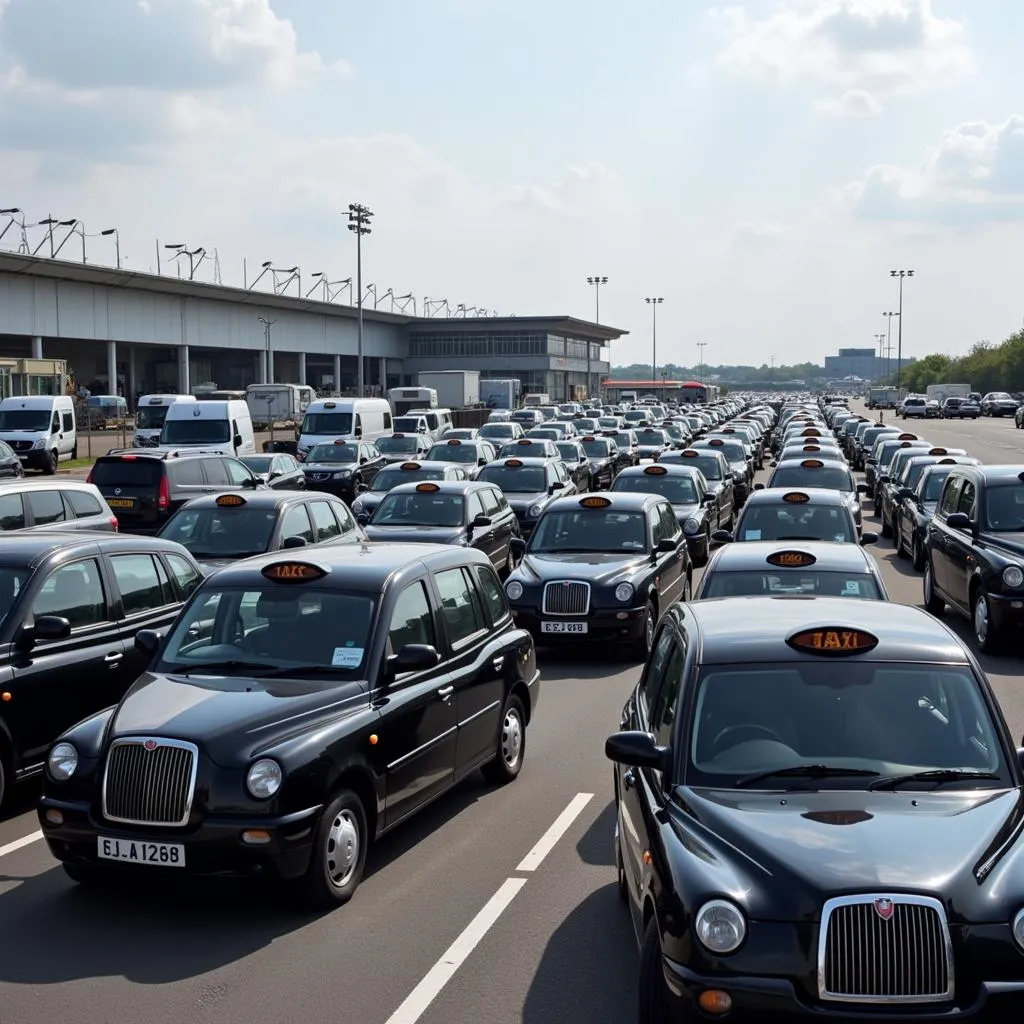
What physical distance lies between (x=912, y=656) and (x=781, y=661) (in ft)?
1.84

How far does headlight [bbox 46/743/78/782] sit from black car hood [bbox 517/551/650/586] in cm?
750

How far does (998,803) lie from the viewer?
522cm

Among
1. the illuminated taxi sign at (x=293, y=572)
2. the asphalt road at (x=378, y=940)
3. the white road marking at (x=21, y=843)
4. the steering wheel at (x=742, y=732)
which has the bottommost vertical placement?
the white road marking at (x=21, y=843)

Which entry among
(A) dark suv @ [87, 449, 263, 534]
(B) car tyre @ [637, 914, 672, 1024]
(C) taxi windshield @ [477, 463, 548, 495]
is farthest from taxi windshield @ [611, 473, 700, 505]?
(B) car tyre @ [637, 914, 672, 1024]

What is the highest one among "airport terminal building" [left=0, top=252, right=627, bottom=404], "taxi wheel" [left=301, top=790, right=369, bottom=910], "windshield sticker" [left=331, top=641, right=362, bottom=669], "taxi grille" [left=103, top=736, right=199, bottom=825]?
"airport terminal building" [left=0, top=252, right=627, bottom=404]

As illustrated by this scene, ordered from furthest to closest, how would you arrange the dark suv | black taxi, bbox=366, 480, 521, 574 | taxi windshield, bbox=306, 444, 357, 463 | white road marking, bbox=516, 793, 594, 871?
taxi windshield, bbox=306, 444, 357, 463 < the dark suv < black taxi, bbox=366, 480, 521, 574 < white road marking, bbox=516, 793, 594, 871

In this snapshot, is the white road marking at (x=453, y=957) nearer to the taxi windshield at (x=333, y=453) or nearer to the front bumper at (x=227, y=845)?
the front bumper at (x=227, y=845)

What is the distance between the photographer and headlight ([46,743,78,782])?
22.4 ft

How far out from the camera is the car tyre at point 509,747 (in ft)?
30.4

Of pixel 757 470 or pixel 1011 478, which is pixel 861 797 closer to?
pixel 1011 478

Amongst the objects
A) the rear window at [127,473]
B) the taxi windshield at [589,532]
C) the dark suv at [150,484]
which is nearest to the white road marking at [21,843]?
the taxi windshield at [589,532]

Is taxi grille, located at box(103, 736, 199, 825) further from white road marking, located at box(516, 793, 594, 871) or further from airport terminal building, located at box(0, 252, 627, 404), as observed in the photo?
airport terminal building, located at box(0, 252, 627, 404)

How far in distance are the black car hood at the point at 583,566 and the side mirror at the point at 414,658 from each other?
6420 mm

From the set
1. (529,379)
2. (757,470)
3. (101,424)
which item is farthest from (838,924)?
(529,379)
